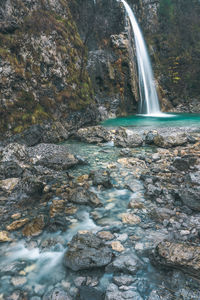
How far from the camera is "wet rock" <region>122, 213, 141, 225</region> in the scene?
4.50 m

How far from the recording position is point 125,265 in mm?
3285

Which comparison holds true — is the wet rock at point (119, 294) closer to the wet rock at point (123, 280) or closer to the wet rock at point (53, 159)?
the wet rock at point (123, 280)

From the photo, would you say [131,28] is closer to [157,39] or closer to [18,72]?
[157,39]

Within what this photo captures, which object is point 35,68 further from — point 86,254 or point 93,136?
point 86,254

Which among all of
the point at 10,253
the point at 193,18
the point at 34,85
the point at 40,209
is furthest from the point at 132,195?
the point at 193,18

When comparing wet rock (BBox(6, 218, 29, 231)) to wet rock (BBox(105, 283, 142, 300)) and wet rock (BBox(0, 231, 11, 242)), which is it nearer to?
wet rock (BBox(0, 231, 11, 242))

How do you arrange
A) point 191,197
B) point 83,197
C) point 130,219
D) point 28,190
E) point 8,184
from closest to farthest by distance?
point 130,219, point 191,197, point 83,197, point 28,190, point 8,184

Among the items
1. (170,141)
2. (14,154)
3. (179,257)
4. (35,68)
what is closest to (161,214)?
(179,257)

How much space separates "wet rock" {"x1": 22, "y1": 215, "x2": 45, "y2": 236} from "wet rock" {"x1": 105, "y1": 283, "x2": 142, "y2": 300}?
2.01 meters

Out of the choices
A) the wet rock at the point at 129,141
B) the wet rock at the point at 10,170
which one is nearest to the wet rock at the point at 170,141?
the wet rock at the point at 129,141

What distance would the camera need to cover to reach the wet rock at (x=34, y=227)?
13.7 ft

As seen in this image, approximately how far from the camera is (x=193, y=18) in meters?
36.9

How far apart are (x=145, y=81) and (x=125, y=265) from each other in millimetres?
29766

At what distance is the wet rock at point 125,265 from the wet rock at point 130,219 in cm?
106
